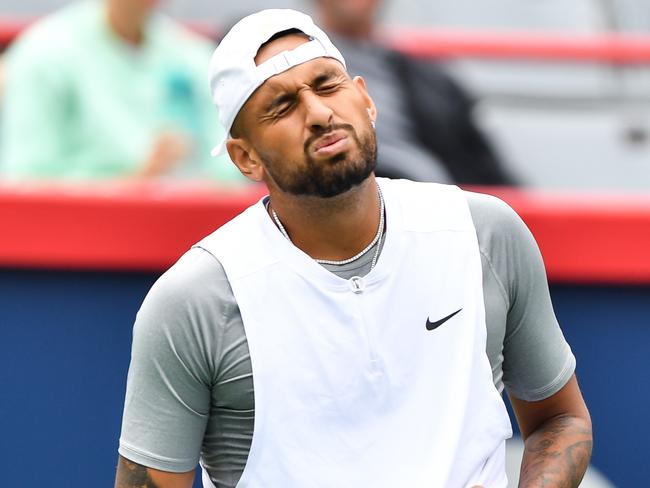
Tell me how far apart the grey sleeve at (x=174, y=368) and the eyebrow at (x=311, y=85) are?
29 centimetres

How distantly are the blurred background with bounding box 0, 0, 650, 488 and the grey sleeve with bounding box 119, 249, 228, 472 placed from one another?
1071mm

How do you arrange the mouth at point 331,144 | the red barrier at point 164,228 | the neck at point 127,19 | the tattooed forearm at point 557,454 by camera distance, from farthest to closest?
the neck at point 127,19 → the red barrier at point 164,228 → the tattooed forearm at point 557,454 → the mouth at point 331,144

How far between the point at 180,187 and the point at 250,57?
123cm

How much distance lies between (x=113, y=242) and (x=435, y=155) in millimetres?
1572

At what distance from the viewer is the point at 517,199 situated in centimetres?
320

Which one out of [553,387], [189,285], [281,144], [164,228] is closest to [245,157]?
[281,144]

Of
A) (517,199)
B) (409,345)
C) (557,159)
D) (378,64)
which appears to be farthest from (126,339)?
(557,159)

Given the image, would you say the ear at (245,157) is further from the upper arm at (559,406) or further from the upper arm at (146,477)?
the upper arm at (559,406)

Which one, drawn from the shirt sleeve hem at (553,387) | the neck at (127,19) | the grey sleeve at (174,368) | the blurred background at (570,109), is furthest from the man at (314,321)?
the blurred background at (570,109)

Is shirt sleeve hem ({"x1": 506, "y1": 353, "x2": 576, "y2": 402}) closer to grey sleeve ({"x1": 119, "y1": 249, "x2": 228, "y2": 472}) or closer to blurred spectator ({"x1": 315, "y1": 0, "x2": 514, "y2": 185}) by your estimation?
grey sleeve ({"x1": 119, "y1": 249, "x2": 228, "y2": 472})

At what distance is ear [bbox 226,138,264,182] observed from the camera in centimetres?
210

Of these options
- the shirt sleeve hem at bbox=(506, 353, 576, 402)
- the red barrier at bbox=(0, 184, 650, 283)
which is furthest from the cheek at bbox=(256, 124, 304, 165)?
the red barrier at bbox=(0, 184, 650, 283)

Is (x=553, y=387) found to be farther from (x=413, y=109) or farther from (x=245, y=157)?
(x=413, y=109)

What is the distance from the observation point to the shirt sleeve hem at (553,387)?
2.24m
